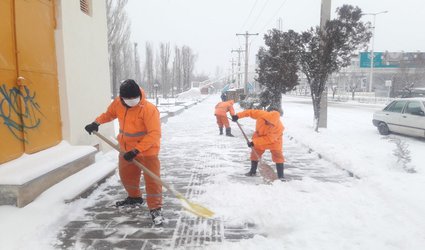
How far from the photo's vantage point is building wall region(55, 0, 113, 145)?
6234 millimetres

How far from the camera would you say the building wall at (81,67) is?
6.23m

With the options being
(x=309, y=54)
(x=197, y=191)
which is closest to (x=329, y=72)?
(x=309, y=54)

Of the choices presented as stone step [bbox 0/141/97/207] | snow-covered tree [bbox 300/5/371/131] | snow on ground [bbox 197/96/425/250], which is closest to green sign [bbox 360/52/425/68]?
snow-covered tree [bbox 300/5/371/131]

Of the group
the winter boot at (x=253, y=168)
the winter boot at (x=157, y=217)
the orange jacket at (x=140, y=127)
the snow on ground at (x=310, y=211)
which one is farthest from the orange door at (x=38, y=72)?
the winter boot at (x=253, y=168)

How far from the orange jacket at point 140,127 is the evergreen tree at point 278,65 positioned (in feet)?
26.2

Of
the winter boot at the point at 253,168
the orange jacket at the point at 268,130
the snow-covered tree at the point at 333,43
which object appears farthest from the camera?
the snow-covered tree at the point at 333,43

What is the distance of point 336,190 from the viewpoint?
18.2 feet

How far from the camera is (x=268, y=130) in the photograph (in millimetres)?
6258

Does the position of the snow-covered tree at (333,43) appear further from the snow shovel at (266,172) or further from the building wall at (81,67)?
the building wall at (81,67)

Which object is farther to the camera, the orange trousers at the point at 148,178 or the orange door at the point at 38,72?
the orange door at the point at 38,72

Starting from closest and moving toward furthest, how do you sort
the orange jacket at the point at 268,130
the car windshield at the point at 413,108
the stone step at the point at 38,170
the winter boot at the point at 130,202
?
the stone step at the point at 38,170 < the winter boot at the point at 130,202 < the orange jacket at the point at 268,130 < the car windshield at the point at 413,108

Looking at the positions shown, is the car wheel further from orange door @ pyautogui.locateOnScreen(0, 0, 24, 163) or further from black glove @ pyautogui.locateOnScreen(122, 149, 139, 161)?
orange door @ pyautogui.locateOnScreen(0, 0, 24, 163)

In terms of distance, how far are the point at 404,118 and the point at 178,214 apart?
9.03 metres

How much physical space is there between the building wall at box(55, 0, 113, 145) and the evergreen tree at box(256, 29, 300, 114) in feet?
19.2
